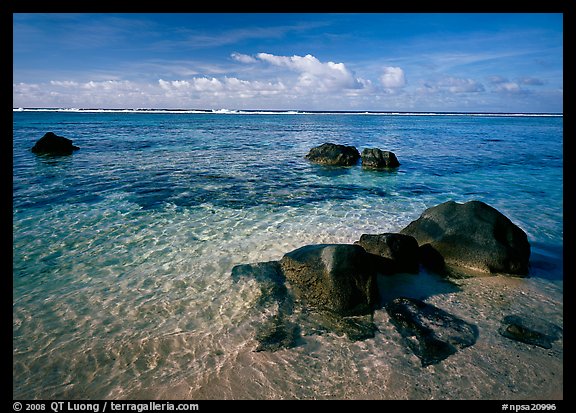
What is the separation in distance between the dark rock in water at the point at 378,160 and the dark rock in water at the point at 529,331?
15.1 meters

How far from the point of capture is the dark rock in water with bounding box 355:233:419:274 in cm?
714

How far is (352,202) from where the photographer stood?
12.6m

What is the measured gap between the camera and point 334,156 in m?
21.4

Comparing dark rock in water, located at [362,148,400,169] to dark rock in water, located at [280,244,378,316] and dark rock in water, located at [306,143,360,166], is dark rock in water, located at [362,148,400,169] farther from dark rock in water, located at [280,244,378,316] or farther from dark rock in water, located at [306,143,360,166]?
dark rock in water, located at [280,244,378,316]

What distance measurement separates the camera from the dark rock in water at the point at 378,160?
20.1 meters

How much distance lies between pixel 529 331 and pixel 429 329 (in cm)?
165

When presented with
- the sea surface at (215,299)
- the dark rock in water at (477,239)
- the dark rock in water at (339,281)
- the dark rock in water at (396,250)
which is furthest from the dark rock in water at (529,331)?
the dark rock in water at (339,281)

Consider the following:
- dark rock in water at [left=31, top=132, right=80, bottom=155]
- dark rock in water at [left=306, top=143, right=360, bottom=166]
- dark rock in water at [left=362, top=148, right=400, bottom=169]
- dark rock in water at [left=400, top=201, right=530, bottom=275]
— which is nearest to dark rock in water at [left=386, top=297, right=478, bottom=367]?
dark rock in water at [left=400, top=201, right=530, bottom=275]
